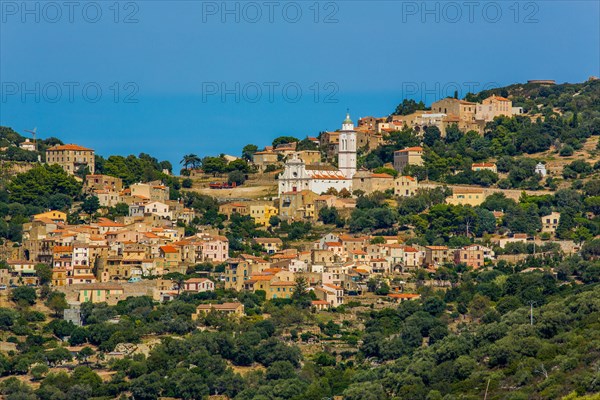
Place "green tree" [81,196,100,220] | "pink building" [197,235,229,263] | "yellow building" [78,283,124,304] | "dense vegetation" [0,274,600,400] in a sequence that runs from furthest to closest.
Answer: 1. "green tree" [81,196,100,220]
2. "pink building" [197,235,229,263]
3. "yellow building" [78,283,124,304]
4. "dense vegetation" [0,274,600,400]

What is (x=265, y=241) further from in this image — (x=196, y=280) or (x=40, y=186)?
(x=40, y=186)

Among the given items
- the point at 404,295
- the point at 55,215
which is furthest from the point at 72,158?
the point at 404,295

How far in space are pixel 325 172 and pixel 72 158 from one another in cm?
1045

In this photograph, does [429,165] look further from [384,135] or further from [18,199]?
[18,199]

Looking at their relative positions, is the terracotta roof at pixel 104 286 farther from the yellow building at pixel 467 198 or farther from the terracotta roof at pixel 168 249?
the yellow building at pixel 467 198

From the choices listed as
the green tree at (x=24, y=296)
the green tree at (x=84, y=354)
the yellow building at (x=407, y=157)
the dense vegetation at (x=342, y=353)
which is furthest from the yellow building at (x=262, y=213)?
the green tree at (x=84, y=354)

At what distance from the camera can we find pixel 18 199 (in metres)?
71.9

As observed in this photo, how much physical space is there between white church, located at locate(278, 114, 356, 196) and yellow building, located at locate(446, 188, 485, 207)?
4990 mm

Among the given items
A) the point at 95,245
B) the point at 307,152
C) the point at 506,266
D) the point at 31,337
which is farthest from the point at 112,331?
the point at 307,152

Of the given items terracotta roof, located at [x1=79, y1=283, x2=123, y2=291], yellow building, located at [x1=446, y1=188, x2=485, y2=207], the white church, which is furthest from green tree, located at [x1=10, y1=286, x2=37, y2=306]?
yellow building, located at [x1=446, y1=188, x2=485, y2=207]

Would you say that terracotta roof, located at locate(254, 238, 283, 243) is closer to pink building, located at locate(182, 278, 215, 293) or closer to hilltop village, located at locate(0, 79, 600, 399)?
hilltop village, located at locate(0, 79, 600, 399)

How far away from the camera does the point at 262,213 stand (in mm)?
72250

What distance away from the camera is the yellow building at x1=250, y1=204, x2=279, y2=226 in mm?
72062

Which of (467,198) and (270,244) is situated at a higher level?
(467,198)
